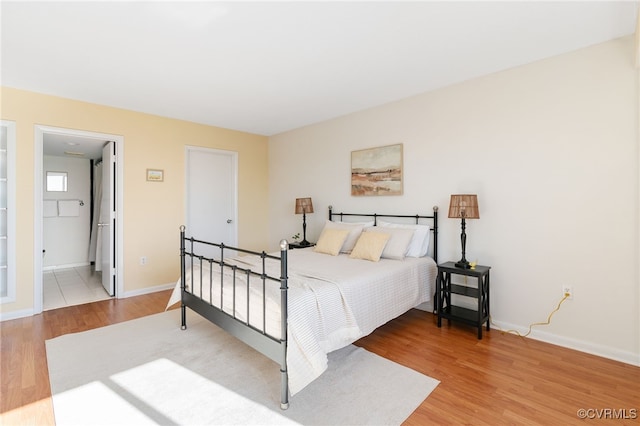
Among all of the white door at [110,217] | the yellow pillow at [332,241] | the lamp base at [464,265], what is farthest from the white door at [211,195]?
the lamp base at [464,265]

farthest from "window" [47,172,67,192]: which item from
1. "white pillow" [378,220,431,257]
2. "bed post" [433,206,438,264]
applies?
"bed post" [433,206,438,264]

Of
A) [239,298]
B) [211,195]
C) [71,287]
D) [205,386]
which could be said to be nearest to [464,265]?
[239,298]

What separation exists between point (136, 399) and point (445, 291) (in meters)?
2.72

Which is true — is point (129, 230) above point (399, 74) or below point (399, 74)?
below

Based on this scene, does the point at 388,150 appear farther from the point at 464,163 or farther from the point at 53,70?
the point at 53,70

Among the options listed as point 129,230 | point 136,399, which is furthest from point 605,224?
point 129,230

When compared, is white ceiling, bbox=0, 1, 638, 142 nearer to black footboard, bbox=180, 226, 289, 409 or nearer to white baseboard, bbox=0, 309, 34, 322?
black footboard, bbox=180, 226, 289, 409

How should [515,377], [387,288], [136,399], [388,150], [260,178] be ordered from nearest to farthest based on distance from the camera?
[136,399] < [515,377] < [387,288] < [388,150] < [260,178]

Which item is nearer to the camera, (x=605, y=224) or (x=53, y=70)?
(x=605, y=224)

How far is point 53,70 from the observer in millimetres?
2896

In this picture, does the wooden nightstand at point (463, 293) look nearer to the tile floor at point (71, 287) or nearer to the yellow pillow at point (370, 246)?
the yellow pillow at point (370, 246)

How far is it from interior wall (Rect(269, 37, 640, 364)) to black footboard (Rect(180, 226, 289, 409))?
86.0 inches

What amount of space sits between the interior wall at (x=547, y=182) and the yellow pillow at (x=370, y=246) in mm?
656

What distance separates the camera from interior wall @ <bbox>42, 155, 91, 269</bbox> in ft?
18.5
